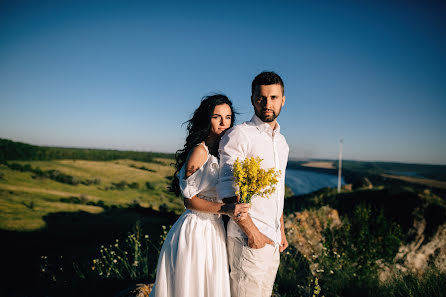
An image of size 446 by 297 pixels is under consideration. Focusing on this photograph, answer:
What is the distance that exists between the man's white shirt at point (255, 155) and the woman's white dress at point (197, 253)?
0.21 m

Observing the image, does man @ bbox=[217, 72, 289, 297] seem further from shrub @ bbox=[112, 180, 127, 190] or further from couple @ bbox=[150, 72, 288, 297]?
shrub @ bbox=[112, 180, 127, 190]

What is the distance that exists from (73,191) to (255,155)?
38.2ft

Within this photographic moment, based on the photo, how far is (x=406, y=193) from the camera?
8.33 m

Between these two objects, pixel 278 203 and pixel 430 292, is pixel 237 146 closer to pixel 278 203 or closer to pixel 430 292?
pixel 278 203

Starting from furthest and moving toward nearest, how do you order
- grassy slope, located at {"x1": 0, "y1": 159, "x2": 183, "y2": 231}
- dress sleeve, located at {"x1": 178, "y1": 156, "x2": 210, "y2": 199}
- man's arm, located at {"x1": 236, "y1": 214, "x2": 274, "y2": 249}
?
grassy slope, located at {"x1": 0, "y1": 159, "x2": 183, "y2": 231}, dress sleeve, located at {"x1": 178, "y1": 156, "x2": 210, "y2": 199}, man's arm, located at {"x1": 236, "y1": 214, "x2": 274, "y2": 249}

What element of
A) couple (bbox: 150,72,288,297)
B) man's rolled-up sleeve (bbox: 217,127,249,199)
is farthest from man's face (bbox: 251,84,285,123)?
man's rolled-up sleeve (bbox: 217,127,249,199)

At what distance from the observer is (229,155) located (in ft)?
6.21

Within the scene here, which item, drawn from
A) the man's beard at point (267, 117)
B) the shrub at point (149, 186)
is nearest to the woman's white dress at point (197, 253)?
the man's beard at point (267, 117)

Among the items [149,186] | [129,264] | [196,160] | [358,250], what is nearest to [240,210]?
[196,160]

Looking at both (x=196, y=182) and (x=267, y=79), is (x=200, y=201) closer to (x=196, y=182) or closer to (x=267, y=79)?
(x=196, y=182)

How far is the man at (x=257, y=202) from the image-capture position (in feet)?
6.12

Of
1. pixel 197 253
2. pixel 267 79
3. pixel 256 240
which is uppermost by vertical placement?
pixel 267 79

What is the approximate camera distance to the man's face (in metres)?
2.08

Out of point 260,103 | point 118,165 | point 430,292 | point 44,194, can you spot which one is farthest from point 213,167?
point 118,165
